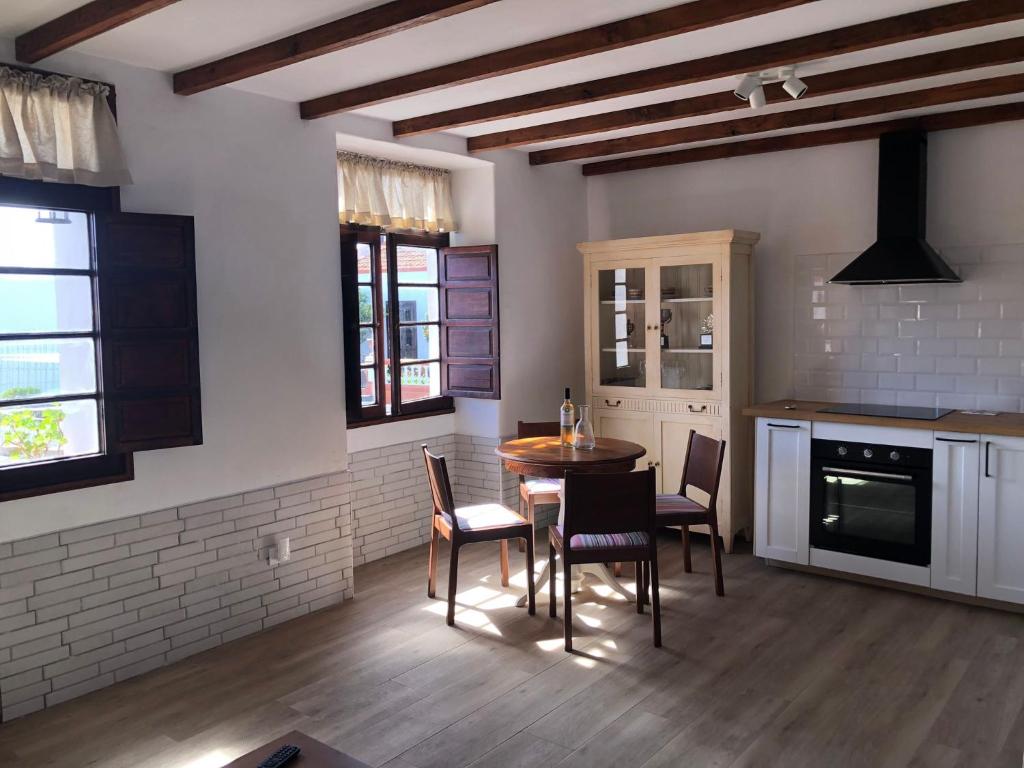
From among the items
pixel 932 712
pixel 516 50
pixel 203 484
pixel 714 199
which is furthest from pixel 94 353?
pixel 714 199

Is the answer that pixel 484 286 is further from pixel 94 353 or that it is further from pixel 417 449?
pixel 94 353

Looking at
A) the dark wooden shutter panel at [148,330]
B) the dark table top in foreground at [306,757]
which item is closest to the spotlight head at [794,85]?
the dark wooden shutter panel at [148,330]

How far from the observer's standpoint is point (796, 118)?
4504 mm

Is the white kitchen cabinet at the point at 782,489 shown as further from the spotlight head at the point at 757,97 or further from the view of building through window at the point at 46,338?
the view of building through window at the point at 46,338

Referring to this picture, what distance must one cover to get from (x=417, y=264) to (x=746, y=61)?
2.56 metres

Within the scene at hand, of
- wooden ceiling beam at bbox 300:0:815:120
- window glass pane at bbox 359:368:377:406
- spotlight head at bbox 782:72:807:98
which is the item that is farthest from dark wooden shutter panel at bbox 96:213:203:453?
spotlight head at bbox 782:72:807:98

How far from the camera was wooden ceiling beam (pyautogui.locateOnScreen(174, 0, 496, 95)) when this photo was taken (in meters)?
2.68

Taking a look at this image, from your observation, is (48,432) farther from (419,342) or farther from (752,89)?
(752,89)

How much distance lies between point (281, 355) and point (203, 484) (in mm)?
731

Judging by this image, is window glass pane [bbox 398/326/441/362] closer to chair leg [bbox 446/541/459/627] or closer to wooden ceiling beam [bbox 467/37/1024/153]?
wooden ceiling beam [bbox 467/37/1024/153]

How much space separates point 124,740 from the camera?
299 centimetres

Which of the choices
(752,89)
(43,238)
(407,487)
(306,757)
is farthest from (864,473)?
(43,238)

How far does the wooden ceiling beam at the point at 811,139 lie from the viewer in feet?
14.5

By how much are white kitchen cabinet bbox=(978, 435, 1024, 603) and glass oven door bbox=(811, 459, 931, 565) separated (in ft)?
0.83
